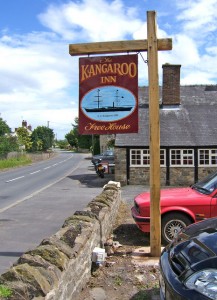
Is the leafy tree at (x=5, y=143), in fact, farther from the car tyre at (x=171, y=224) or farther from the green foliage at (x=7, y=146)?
the car tyre at (x=171, y=224)

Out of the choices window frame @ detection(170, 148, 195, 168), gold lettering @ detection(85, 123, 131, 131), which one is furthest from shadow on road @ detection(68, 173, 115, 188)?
gold lettering @ detection(85, 123, 131, 131)

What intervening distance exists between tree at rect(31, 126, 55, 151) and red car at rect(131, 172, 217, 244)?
98.5 m

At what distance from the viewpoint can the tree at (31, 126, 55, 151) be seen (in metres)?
107

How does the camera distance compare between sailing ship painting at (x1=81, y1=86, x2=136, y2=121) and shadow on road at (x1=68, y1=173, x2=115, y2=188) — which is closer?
sailing ship painting at (x1=81, y1=86, x2=136, y2=121)

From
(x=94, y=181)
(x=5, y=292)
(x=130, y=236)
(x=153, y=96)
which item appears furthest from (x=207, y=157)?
(x=5, y=292)

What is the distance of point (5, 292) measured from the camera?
129 inches

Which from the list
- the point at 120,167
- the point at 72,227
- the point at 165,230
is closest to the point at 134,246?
the point at 165,230

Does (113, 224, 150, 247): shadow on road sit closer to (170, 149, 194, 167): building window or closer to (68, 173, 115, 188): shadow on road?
(68, 173, 115, 188): shadow on road

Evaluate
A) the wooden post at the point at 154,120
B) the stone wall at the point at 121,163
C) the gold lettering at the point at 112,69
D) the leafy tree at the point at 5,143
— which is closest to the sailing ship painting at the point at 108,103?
the gold lettering at the point at 112,69

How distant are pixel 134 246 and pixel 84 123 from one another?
2504 millimetres

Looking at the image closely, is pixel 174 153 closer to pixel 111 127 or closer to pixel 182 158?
pixel 182 158

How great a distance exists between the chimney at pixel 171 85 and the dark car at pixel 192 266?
23344 millimetres

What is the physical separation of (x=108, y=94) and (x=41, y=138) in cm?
11390

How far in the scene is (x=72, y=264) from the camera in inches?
182
